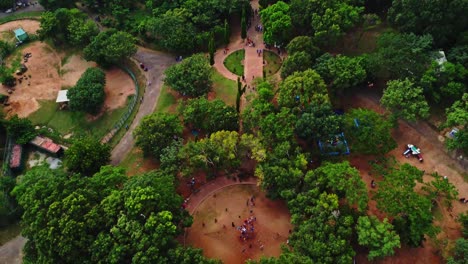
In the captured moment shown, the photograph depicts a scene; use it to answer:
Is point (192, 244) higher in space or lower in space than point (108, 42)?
lower

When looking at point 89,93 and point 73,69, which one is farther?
point 73,69

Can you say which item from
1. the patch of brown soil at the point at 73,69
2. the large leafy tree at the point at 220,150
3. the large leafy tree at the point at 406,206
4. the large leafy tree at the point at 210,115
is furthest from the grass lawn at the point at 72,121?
the large leafy tree at the point at 406,206

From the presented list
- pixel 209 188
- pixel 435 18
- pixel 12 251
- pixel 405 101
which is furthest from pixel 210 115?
pixel 435 18

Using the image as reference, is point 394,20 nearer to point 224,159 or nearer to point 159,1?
point 224,159

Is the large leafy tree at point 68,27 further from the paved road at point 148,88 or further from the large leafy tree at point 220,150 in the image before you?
the large leafy tree at point 220,150

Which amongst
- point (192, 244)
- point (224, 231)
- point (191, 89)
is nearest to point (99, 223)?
point (192, 244)

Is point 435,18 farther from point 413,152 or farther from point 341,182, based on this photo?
point 341,182
